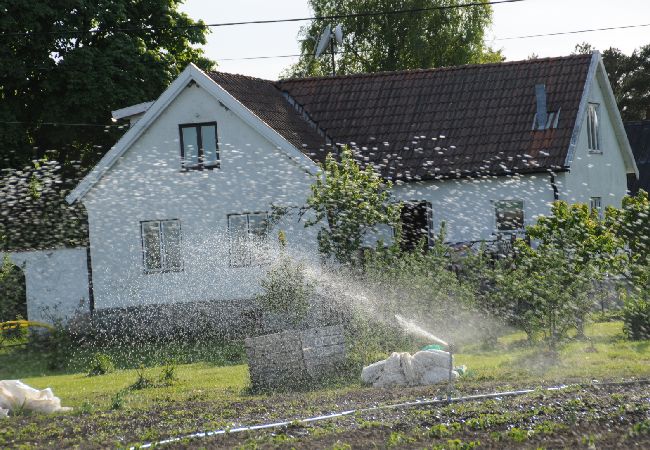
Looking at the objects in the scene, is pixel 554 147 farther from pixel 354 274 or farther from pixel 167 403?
pixel 167 403

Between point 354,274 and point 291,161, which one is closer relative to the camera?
point 354,274

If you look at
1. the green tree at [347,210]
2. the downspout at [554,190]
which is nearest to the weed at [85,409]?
the green tree at [347,210]

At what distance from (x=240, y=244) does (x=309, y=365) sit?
39.4 feet

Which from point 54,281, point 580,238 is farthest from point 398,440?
point 54,281

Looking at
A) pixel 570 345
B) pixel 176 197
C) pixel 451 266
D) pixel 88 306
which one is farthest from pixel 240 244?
pixel 570 345

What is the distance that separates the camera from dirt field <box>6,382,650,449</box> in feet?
32.7

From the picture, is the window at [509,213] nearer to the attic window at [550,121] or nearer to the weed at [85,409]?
the attic window at [550,121]

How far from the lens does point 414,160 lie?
94.4 feet

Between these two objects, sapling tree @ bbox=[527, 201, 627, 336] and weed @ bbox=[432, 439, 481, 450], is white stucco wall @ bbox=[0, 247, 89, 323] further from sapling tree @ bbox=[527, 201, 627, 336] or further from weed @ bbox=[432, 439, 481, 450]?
weed @ bbox=[432, 439, 481, 450]

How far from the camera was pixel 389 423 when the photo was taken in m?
10.9

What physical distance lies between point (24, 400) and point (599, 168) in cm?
2121

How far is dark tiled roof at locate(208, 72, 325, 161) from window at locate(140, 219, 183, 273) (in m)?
3.44

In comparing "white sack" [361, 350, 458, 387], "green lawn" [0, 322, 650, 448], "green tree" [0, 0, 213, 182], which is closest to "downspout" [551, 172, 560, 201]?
"green lawn" [0, 322, 650, 448]

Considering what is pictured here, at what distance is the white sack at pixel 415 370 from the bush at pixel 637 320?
5682 mm
